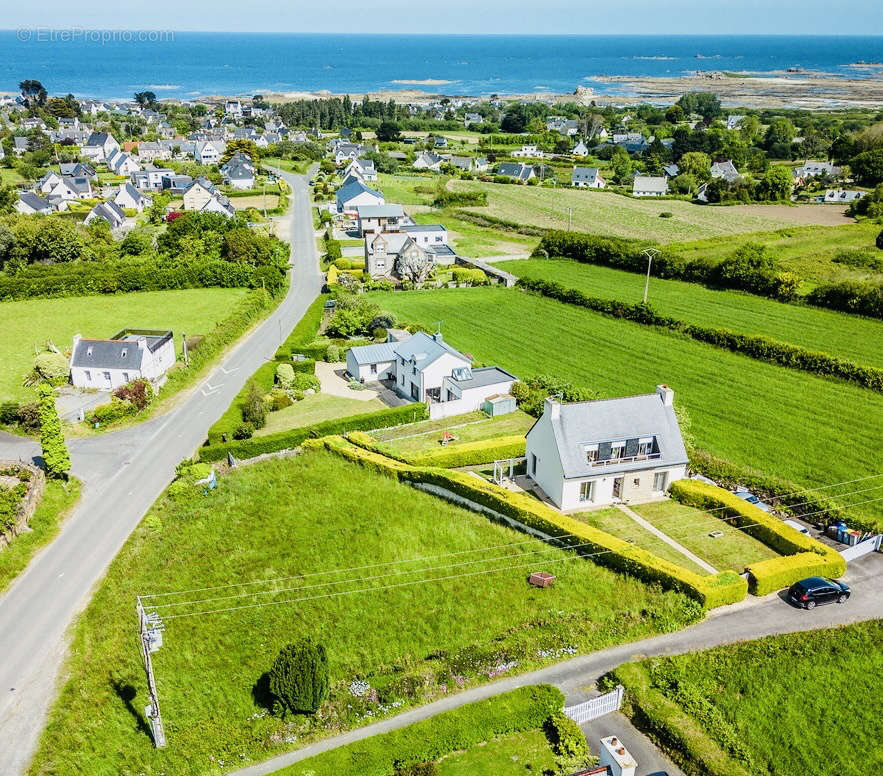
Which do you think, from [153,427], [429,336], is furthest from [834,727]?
[153,427]

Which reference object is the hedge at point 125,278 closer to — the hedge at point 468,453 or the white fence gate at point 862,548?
the hedge at point 468,453

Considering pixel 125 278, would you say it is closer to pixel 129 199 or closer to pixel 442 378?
pixel 442 378

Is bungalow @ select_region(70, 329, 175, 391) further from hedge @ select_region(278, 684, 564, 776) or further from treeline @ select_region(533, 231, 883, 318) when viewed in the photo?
treeline @ select_region(533, 231, 883, 318)

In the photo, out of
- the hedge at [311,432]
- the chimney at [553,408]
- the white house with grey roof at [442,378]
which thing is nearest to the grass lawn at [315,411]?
the hedge at [311,432]

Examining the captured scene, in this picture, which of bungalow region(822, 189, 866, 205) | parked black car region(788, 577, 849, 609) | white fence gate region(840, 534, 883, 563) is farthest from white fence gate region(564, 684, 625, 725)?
bungalow region(822, 189, 866, 205)

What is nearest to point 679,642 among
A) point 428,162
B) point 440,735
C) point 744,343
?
point 440,735

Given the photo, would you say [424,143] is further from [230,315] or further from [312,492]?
[312,492]
